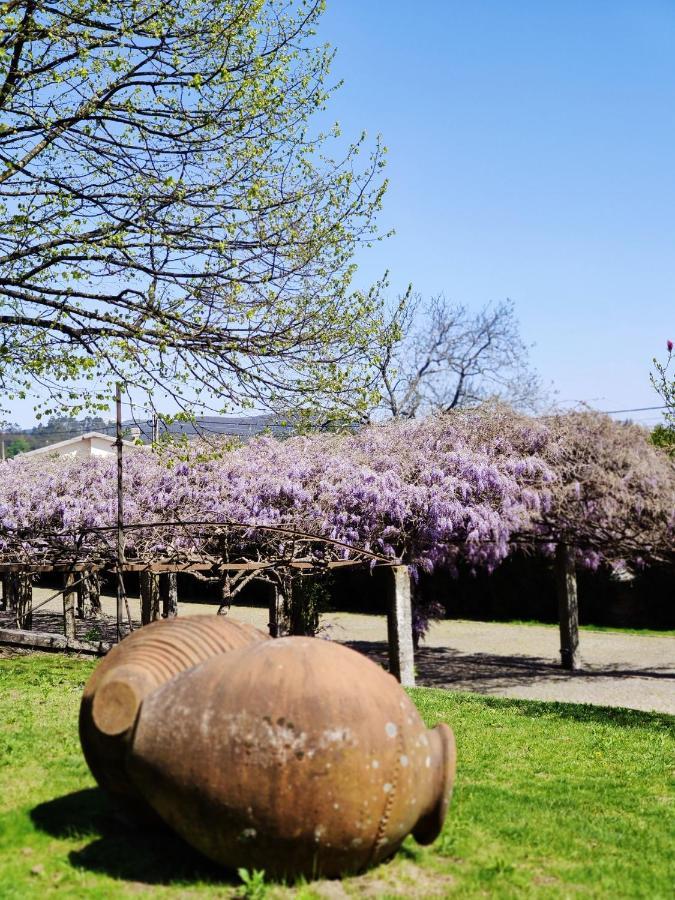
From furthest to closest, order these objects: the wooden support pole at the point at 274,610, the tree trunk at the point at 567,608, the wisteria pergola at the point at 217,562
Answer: the tree trunk at the point at 567,608 → the wooden support pole at the point at 274,610 → the wisteria pergola at the point at 217,562

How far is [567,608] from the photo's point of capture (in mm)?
21375

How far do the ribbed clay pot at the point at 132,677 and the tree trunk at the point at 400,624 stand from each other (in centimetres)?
1053

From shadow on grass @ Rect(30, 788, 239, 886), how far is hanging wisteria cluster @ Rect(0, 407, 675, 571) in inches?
457

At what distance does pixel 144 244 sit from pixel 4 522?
1542 centimetres

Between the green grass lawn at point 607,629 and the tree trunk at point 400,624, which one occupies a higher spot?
the tree trunk at point 400,624

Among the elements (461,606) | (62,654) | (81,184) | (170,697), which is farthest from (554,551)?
(170,697)

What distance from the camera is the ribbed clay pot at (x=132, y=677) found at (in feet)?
18.6

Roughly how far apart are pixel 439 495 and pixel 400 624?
415cm

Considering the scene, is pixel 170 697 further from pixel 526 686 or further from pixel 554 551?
pixel 554 551

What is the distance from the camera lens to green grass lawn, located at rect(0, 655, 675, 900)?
5414 millimetres

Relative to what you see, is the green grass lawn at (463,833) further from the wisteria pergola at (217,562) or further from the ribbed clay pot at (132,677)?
the wisteria pergola at (217,562)

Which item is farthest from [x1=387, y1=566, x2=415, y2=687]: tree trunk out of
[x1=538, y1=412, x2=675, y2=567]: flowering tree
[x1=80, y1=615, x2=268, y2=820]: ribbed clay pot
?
[x1=80, y1=615, x2=268, y2=820]: ribbed clay pot

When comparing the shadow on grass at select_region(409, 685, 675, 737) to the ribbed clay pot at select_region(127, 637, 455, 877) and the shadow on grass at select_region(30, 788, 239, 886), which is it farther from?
the ribbed clay pot at select_region(127, 637, 455, 877)

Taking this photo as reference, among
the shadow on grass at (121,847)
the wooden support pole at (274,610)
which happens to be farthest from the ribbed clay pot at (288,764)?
the wooden support pole at (274,610)
